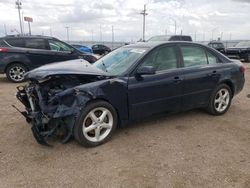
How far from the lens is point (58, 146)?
155 inches

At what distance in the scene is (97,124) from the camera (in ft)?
12.8

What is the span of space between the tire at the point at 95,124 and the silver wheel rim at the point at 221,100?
2426 mm

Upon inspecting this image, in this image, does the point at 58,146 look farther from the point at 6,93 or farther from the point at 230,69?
the point at 6,93

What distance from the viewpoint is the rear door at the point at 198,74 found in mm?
4785

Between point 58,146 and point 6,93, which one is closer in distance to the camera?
point 58,146

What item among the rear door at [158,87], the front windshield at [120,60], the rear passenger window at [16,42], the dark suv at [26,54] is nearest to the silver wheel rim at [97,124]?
the rear door at [158,87]

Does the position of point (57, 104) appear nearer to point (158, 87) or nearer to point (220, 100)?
point (158, 87)

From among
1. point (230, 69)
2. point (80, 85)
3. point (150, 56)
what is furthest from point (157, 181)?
point (230, 69)

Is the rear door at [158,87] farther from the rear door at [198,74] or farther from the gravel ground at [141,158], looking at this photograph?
the gravel ground at [141,158]

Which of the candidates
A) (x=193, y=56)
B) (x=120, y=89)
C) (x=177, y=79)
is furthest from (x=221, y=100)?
(x=120, y=89)

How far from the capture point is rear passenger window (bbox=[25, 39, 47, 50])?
9328 mm

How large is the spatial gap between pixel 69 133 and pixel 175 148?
62.7 inches

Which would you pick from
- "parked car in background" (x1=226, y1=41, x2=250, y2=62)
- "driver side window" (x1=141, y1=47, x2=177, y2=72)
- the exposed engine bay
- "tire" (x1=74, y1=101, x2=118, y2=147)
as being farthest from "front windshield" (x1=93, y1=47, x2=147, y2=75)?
"parked car in background" (x1=226, y1=41, x2=250, y2=62)

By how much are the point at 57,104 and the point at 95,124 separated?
0.64m
